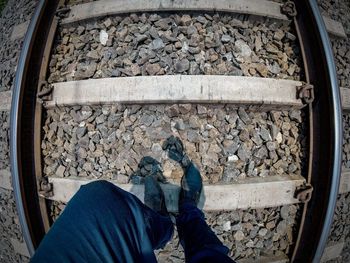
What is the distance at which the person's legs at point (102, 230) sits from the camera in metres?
1.47

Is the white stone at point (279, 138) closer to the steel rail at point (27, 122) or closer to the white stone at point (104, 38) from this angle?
the white stone at point (104, 38)

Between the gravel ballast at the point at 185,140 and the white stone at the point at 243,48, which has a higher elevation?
the white stone at the point at 243,48

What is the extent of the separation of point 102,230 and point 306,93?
2.00 metres

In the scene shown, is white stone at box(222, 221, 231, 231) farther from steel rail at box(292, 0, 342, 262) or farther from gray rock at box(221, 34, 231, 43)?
gray rock at box(221, 34, 231, 43)

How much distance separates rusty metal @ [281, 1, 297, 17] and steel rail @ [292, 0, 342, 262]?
72mm

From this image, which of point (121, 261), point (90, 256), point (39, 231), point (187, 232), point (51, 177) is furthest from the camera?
point (39, 231)

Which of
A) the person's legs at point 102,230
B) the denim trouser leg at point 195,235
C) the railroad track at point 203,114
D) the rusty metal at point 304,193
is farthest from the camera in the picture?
the rusty metal at point 304,193

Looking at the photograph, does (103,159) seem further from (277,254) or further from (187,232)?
(277,254)

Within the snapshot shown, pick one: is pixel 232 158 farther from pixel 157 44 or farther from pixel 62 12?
pixel 62 12

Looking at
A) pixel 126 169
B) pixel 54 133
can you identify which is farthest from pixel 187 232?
pixel 54 133

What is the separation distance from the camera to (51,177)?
97.7 inches

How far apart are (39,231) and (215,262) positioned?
5.90 feet

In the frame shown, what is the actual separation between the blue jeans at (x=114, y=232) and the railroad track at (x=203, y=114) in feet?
0.82

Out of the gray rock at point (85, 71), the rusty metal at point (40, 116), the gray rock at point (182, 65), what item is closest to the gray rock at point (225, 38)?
the gray rock at point (182, 65)
